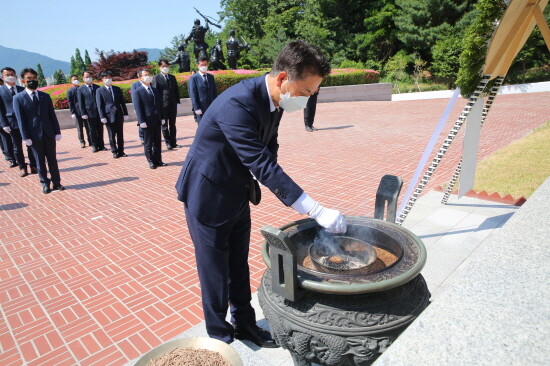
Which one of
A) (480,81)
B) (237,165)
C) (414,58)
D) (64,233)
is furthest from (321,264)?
(414,58)

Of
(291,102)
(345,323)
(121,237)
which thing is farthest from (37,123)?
(345,323)

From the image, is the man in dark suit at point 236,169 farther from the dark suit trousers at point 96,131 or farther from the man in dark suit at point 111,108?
the dark suit trousers at point 96,131

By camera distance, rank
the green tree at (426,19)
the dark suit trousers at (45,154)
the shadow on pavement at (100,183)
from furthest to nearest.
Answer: the green tree at (426,19)
the shadow on pavement at (100,183)
the dark suit trousers at (45,154)

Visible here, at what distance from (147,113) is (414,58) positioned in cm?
2250

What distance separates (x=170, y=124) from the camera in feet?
32.5

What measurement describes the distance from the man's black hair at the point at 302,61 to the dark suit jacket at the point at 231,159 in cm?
21

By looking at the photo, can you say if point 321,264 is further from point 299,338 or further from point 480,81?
point 480,81

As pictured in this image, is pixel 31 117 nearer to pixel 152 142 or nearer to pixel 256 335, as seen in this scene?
pixel 152 142

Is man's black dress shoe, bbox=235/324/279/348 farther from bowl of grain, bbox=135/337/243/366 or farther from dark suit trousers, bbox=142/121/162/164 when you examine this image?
dark suit trousers, bbox=142/121/162/164

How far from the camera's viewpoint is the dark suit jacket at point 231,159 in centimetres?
186

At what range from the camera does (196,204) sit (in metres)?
2.09

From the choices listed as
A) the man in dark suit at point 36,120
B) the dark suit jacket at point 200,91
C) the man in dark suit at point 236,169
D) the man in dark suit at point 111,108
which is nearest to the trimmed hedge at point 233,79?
the man in dark suit at point 111,108

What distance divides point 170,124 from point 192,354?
9012mm

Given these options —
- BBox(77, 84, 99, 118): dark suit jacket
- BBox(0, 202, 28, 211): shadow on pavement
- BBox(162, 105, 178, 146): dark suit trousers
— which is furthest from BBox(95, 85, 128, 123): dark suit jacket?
BBox(0, 202, 28, 211): shadow on pavement
